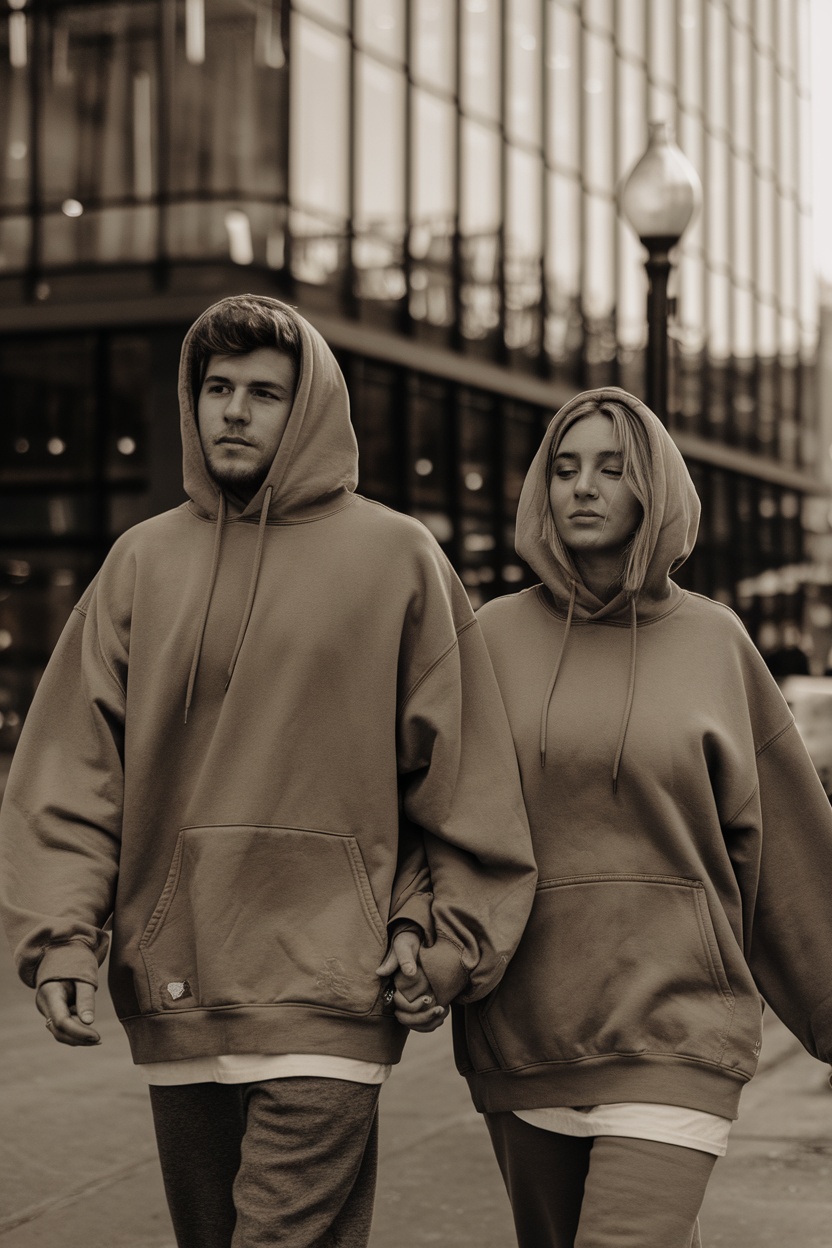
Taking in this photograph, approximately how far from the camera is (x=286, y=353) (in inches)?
140

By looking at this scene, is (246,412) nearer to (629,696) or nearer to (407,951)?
(629,696)

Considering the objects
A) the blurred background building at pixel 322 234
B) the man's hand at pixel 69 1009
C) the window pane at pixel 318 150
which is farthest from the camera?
the window pane at pixel 318 150

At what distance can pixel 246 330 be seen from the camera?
3514 millimetres

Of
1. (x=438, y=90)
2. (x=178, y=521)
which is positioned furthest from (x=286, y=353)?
(x=438, y=90)

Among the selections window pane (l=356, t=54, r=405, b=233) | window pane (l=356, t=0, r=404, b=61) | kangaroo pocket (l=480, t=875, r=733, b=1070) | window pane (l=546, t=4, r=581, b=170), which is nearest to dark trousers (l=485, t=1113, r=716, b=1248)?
kangaroo pocket (l=480, t=875, r=733, b=1070)

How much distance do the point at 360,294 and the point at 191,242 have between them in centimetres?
221

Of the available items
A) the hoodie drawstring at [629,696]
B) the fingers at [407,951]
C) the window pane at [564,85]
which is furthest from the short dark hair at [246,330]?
the window pane at [564,85]

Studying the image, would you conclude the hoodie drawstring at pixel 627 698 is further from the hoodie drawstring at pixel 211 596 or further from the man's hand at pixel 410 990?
the hoodie drawstring at pixel 211 596

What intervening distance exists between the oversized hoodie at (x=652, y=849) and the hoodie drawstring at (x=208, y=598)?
2.10ft

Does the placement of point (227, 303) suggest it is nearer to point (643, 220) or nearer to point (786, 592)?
point (643, 220)

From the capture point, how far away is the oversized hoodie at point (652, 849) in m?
3.49

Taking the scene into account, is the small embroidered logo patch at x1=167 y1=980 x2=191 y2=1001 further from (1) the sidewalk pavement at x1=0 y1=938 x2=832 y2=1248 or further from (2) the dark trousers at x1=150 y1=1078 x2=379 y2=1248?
(1) the sidewalk pavement at x1=0 y1=938 x2=832 y2=1248

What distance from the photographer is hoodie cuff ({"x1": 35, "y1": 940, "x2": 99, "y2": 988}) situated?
323cm

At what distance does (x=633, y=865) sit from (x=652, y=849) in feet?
0.16
